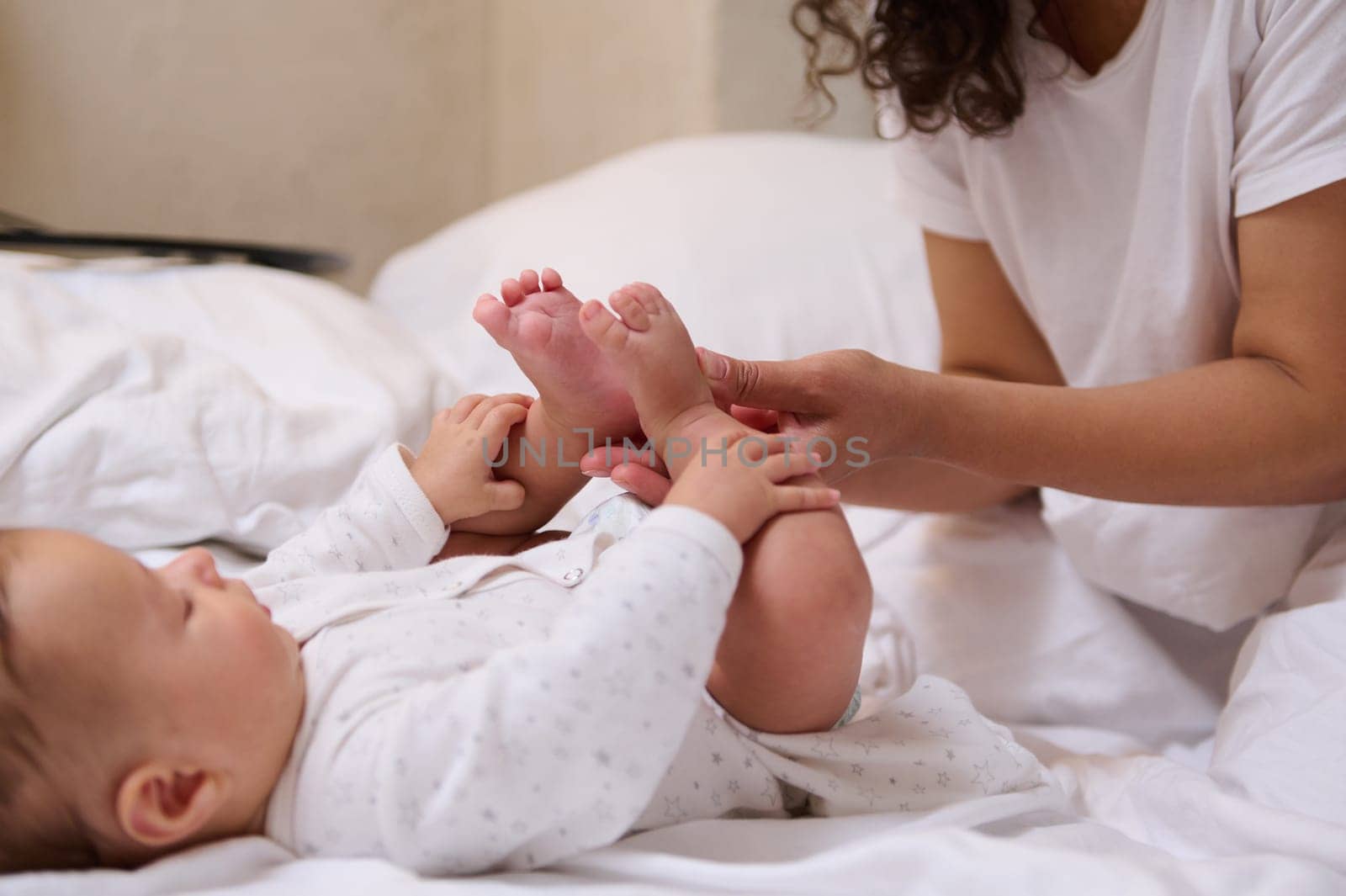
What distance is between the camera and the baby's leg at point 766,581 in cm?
55

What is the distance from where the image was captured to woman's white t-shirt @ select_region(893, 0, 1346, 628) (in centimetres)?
74

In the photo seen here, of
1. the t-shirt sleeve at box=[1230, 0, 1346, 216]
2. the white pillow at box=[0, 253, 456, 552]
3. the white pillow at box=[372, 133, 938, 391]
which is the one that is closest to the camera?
the t-shirt sleeve at box=[1230, 0, 1346, 216]

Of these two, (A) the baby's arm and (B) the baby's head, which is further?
(A) the baby's arm

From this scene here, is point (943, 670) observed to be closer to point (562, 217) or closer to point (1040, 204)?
point (1040, 204)

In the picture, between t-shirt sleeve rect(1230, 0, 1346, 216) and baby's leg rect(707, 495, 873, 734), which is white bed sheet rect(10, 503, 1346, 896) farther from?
t-shirt sleeve rect(1230, 0, 1346, 216)

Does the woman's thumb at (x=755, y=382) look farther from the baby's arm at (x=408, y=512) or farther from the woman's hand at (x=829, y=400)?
the baby's arm at (x=408, y=512)

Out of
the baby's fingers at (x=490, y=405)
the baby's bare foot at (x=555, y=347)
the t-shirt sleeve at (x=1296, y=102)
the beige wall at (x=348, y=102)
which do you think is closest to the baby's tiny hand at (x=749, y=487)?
the baby's bare foot at (x=555, y=347)

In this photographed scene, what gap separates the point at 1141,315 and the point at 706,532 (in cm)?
52

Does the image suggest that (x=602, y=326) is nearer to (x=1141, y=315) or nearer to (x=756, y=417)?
(x=756, y=417)

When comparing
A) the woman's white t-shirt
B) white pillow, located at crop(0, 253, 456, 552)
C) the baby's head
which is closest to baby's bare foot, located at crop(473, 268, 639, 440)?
the baby's head

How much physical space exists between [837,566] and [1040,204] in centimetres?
52

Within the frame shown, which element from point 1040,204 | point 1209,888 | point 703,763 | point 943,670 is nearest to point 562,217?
point 1040,204

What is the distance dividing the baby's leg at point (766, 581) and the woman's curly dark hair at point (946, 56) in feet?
1.29

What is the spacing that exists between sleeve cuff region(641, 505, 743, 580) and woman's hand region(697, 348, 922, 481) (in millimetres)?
120
